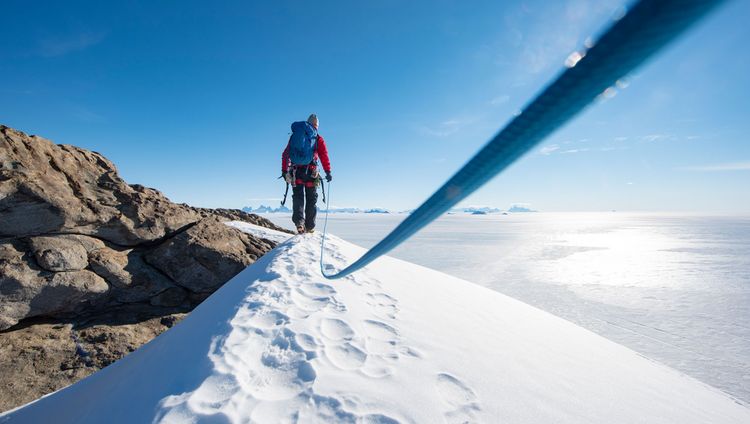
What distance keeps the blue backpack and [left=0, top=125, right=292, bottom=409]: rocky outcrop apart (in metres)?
2.09

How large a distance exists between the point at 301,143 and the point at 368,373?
461 cm

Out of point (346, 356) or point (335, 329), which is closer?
point (346, 356)

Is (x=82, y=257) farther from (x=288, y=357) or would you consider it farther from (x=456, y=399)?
(x=456, y=399)

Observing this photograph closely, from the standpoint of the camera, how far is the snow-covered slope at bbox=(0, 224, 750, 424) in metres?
1.24

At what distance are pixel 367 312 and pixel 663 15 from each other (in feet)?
7.04

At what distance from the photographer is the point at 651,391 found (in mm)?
1856

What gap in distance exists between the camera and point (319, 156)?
579 centimetres

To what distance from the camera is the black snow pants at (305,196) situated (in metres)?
5.62

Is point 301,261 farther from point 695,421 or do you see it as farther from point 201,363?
point 695,421

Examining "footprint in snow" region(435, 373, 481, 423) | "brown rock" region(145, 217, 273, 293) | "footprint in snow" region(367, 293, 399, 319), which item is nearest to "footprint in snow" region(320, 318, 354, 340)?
"footprint in snow" region(367, 293, 399, 319)

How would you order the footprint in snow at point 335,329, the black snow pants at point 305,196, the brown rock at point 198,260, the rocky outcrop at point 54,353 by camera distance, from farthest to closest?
the black snow pants at point 305,196 < the brown rock at point 198,260 < the rocky outcrop at point 54,353 < the footprint in snow at point 335,329

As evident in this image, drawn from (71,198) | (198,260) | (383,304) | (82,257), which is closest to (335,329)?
(383,304)

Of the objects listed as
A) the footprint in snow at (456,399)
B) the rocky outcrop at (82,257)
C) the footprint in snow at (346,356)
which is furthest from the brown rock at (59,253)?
the footprint in snow at (456,399)

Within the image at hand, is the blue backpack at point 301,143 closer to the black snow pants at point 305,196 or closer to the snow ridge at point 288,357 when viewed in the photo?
the black snow pants at point 305,196
